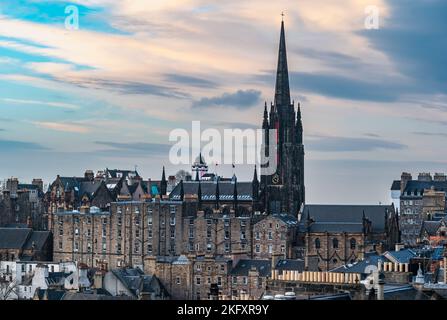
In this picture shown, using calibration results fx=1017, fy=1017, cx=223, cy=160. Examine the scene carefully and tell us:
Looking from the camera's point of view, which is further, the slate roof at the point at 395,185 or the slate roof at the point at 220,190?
the slate roof at the point at 395,185

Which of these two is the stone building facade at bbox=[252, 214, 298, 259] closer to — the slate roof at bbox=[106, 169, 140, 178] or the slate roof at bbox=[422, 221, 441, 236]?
the slate roof at bbox=[422, 221, 441, 236]

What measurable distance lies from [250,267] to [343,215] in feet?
43.9

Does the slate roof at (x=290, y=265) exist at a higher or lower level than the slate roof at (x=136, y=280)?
higher

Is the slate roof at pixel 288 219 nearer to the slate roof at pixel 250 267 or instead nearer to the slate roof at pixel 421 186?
the slate roof at pixel 250 267

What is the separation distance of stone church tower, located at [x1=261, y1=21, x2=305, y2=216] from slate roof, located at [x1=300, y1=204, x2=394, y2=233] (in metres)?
7.08

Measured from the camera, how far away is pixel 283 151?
82.8m

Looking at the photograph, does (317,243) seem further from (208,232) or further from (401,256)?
(401,256)

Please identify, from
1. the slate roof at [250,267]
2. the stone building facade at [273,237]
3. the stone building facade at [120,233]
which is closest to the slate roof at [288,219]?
the stone building facade at [273,237]

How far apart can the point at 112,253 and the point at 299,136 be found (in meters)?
19.9

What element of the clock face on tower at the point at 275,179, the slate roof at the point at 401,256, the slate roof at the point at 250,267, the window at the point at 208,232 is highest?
the clock face on tower at the point at 275,179

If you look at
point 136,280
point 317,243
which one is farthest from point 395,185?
point 136,280

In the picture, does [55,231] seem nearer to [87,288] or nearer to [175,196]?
[175,196]

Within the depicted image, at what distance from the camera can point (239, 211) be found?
2913 inches

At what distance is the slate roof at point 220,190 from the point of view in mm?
74938
